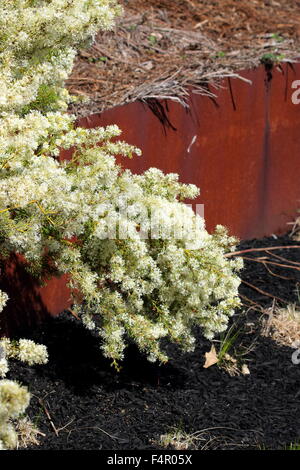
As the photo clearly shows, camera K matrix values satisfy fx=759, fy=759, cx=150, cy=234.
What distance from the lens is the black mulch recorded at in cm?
345

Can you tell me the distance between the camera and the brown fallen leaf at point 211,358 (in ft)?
13.2

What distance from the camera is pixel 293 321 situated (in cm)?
443

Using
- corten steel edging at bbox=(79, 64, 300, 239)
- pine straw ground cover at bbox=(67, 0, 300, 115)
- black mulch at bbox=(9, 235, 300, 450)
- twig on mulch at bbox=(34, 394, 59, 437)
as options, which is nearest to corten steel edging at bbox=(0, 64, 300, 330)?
corten steel edging at bbox=(79, 64, 300, 239)

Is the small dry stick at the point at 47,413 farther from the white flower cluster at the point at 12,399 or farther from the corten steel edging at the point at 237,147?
the corten steel edging at the point at 237,147

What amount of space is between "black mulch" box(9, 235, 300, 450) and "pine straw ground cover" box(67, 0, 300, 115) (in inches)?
57.9

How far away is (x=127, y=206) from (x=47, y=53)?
0.83 metres

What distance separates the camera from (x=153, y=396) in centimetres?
374

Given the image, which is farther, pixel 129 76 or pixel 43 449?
pixel 129 76

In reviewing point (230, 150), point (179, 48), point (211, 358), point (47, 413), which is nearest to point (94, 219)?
point (47, 413)

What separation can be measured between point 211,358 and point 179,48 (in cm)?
283

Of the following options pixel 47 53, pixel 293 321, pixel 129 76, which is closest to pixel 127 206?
pixel 47 53

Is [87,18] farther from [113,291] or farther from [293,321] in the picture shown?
[293,321]

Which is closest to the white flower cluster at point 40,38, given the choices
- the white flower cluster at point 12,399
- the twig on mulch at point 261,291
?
the white flower cluster at point 12,399

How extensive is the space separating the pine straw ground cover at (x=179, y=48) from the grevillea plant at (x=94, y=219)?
108 centimetres
